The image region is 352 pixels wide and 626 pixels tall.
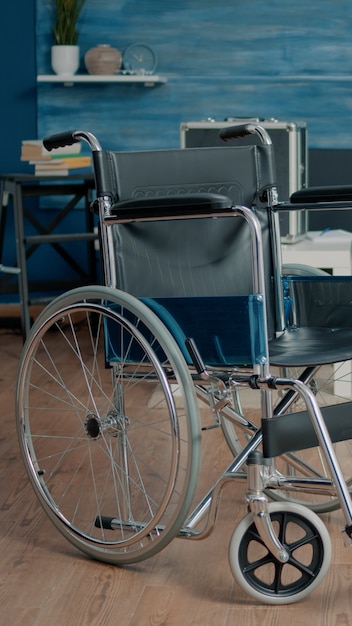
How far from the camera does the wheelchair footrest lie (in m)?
1.79

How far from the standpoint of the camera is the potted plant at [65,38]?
4551mm

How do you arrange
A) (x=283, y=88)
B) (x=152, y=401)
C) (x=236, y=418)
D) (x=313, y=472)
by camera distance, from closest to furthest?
(x=236, y=418) < (x=313, y=472) < (x=152, y=401) < (x=283, y=88)

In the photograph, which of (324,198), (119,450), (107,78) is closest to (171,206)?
(324,198)

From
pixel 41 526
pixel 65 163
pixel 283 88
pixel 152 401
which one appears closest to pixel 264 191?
pixel 41 526

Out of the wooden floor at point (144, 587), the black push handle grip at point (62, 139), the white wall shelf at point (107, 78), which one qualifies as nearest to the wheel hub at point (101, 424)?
the wooden floor at point (144, 587)

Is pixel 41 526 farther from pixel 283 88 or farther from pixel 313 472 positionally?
pixel 283 88

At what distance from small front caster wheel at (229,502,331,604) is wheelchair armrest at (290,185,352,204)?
652 millimetres

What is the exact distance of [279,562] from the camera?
1823mm

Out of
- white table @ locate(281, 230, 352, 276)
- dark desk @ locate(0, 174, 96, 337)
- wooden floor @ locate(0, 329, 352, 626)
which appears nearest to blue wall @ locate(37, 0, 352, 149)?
dark desk @ locate(0, 174, 96, 337)

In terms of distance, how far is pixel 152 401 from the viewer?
3.33 m

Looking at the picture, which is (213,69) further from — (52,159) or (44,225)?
(44,225)

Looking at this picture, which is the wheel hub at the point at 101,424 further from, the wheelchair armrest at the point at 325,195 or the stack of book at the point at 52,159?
the stack of book at the point at 52,159

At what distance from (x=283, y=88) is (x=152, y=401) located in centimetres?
185

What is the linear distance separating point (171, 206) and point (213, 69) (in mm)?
2878
